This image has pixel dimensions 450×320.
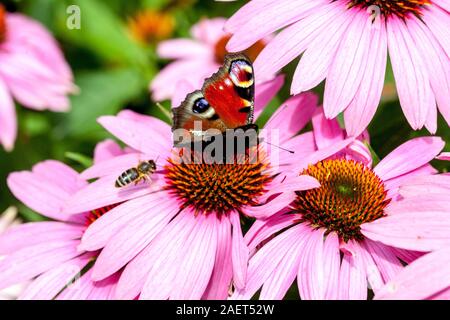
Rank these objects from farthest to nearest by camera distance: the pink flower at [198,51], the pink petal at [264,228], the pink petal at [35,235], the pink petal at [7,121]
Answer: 1. the pink flower at [198,51]
2. the pink petal at [7,121]
3. the pink petal at [35,235]
4. the pink petal at [264,228]

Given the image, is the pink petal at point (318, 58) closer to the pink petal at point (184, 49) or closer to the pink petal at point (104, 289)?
the pink petal at point (104, 289)

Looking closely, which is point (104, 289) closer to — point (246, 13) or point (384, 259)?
point (384, 259)

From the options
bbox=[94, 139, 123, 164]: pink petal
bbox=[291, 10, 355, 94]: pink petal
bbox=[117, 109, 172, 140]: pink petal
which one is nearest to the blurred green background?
bbox=[94, 139, 123, 164]: pink petal

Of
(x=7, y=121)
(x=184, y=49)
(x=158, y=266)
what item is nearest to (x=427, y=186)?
(x=158, y=266)

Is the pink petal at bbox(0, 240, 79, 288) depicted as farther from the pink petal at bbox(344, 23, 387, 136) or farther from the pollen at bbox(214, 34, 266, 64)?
the pollen at bbox(214, 34, 266, 64)

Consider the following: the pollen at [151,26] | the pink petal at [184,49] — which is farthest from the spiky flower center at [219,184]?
the pollen at [151,26]
